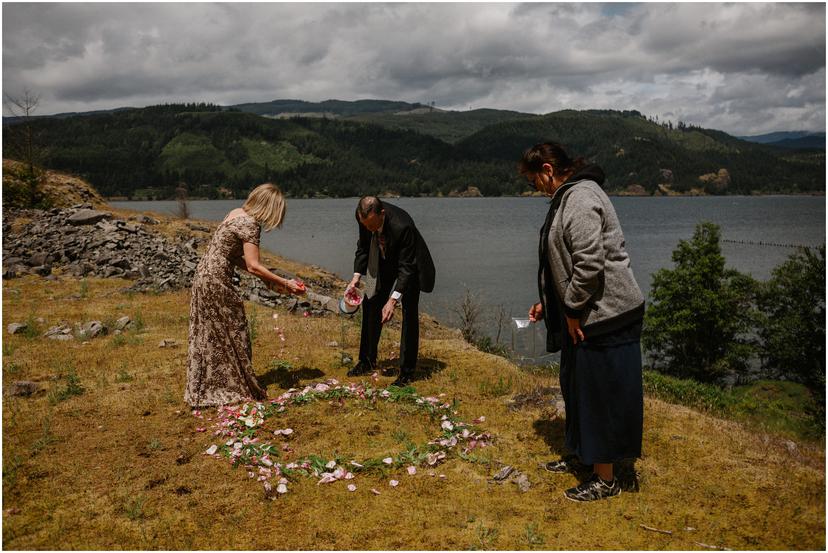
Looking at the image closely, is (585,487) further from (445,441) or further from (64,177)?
(64,177)

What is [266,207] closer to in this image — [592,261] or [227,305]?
[227,305]

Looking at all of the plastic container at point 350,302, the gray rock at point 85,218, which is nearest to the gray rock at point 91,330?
the plastic container at point 350,302

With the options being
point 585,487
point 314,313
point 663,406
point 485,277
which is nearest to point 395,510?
point 585,487

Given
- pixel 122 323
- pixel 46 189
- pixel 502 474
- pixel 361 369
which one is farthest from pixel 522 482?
pixel 46 189

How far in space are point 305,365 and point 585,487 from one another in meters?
5.56

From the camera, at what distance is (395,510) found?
504 centimetres

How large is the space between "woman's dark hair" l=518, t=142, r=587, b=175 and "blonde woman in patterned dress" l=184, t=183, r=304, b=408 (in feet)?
10.9

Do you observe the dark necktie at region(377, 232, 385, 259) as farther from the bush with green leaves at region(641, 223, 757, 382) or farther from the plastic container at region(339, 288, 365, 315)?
the bush with green leaves at region(641, 223, 757, 382)

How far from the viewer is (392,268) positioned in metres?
8.01

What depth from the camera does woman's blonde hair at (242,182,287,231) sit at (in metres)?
7.04

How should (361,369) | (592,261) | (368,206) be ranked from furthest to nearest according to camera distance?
(361,369)
(368,206)
(592,261)

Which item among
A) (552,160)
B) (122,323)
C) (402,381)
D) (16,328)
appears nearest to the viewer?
(552,160)

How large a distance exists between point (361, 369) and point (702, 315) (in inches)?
1274

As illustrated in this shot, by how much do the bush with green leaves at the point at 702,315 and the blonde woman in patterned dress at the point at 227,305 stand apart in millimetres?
32608
